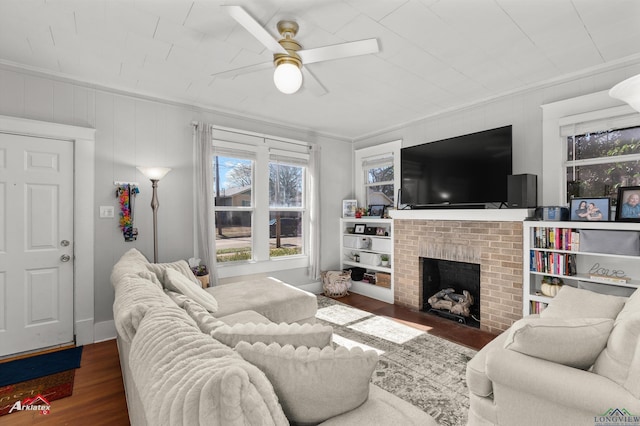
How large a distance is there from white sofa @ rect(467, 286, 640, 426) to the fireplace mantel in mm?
1747

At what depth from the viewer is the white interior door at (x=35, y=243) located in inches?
107

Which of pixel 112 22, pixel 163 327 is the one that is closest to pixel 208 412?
pixel 163 327

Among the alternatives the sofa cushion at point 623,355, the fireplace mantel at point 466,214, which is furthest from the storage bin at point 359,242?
the sofa cushion at point 623,355

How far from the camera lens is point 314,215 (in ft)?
15.5

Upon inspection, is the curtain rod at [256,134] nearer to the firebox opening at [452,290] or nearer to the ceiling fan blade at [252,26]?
the ceiling fan blade at [252,26]

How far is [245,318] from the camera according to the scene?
2.36 meters

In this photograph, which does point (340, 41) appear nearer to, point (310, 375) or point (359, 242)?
point (310, 375)

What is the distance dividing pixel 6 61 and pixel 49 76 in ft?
0.93

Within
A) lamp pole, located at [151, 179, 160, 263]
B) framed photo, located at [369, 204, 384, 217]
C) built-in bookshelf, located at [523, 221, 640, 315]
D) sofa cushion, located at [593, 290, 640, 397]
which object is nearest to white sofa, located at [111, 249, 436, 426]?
sofa cushion, located at [593, 290, 640, 397]

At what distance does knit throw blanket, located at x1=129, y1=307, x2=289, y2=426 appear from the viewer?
0.70m

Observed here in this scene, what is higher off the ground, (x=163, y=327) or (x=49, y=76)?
(x=49, y=76)

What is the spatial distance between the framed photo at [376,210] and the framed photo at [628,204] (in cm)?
269

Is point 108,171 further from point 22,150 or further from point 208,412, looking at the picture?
point 208,412

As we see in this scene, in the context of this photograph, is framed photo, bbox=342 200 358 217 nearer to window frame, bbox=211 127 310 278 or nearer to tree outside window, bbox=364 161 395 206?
tree outside window, bbox=364 161 395 206
